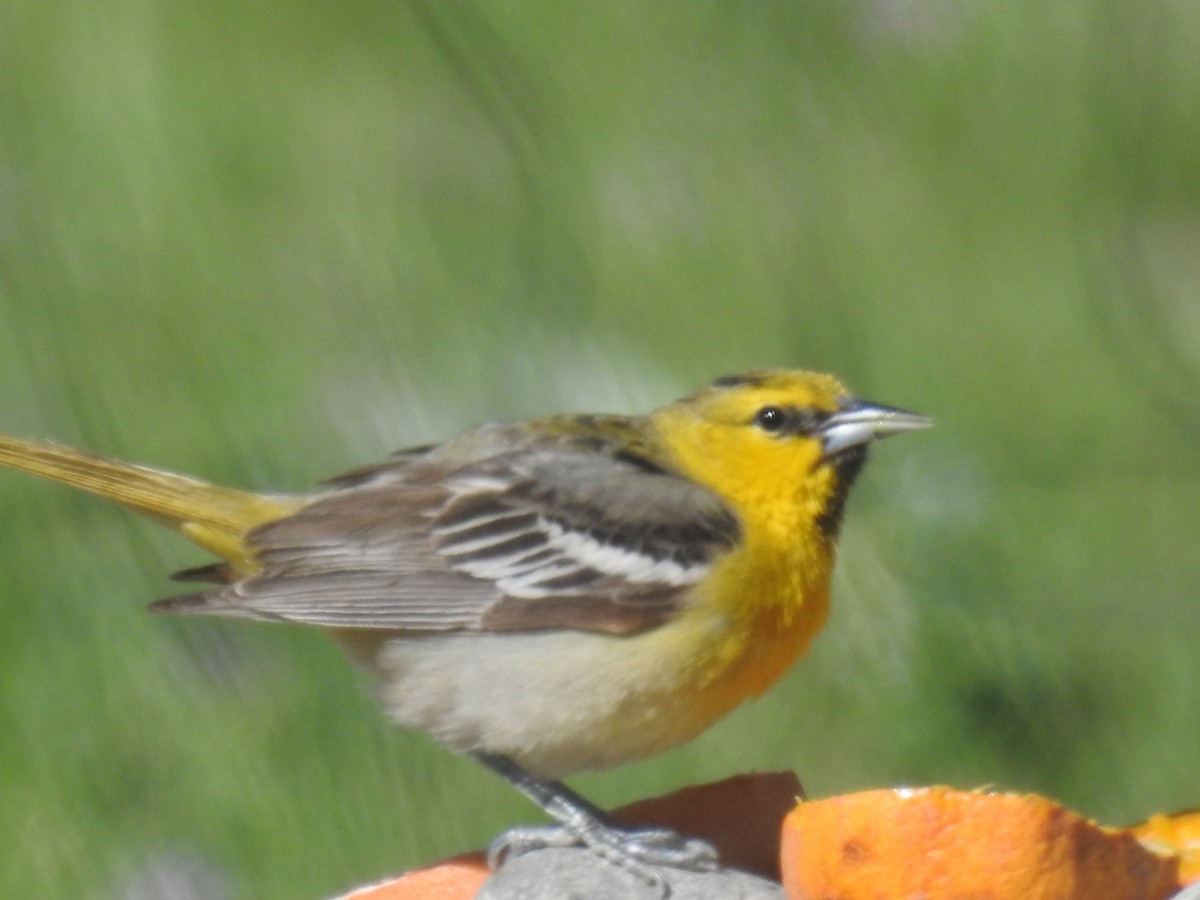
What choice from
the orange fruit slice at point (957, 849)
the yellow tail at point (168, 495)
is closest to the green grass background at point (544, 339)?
the yellow tail at point (168, 495)

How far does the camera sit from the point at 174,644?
3.41m

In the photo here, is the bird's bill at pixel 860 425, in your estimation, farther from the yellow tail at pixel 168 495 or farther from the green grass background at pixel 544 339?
the yellow tail at pixel 168 495

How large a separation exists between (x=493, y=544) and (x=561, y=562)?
0.37 ft

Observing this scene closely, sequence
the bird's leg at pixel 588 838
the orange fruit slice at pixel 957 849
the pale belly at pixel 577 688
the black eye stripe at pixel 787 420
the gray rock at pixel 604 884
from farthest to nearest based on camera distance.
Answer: the black eye stripe at pixel 787 420 → the pale belly at pixel 577 688 → the bird's leg at pixel 588 838 → the gray rock at pixel 604 884 → the orange fruit slice at pixel 957 849

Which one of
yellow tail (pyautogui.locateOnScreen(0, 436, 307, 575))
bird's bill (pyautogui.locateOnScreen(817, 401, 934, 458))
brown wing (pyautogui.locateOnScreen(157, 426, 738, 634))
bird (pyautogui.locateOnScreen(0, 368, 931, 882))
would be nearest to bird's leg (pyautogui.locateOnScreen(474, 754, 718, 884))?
bird (pyautogui.locateOnScreen(0, 368, 931, 882))

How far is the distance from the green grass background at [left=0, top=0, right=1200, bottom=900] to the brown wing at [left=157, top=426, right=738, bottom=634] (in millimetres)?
400

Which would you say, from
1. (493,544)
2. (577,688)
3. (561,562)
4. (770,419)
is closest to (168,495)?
(493,544)

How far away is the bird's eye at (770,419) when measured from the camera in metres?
2.93

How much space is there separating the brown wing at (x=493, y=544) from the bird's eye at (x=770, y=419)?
14cm

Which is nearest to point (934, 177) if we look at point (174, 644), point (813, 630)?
point (813, 630)

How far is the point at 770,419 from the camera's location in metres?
2.95

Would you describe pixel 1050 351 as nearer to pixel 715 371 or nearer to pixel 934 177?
pixel 934 177

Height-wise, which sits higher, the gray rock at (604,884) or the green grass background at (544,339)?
the green grass background at (544,339)

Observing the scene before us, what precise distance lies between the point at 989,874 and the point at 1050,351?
8.28 feet
